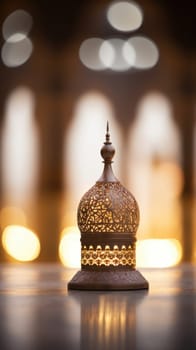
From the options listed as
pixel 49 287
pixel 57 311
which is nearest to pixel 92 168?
pixel 49 287

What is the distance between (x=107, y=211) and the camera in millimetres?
2137

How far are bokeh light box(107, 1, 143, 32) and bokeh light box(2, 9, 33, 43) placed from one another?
41 centimetres

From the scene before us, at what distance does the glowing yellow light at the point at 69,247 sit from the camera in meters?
4.91

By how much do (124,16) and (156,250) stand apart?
116 centimetres

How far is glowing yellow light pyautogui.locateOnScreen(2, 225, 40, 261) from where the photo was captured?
4.88 meters

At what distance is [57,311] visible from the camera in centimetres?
170

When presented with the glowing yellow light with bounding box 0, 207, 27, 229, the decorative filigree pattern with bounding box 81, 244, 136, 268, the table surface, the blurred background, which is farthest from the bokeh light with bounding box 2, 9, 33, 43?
the decorative filigree pattern with bounding box 81, 244, 136, 268

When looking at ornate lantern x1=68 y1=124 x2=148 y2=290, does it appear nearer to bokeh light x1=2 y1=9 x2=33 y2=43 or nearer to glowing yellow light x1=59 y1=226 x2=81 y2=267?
glowing yellow light x1=59 y1=226 x2=81 y2=267

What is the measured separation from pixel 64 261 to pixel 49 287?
8.50 feet

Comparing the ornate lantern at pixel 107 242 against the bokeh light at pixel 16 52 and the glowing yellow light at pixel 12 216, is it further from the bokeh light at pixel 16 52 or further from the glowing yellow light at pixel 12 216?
the bokeh light at pixel 16 52

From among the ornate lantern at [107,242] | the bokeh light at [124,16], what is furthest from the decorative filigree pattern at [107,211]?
the bokeh light at [124,16]

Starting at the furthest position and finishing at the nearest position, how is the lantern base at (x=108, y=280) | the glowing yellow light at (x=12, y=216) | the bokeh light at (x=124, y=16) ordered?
the bokeh light at (x=124, y=16) → the glowing yellow light at (x=12, y=216) → the lantern base at (x=108, y=280)

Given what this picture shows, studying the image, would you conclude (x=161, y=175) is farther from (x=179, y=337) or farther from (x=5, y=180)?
(x=179, y=337)

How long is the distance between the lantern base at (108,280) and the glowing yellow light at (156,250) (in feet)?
9.20
